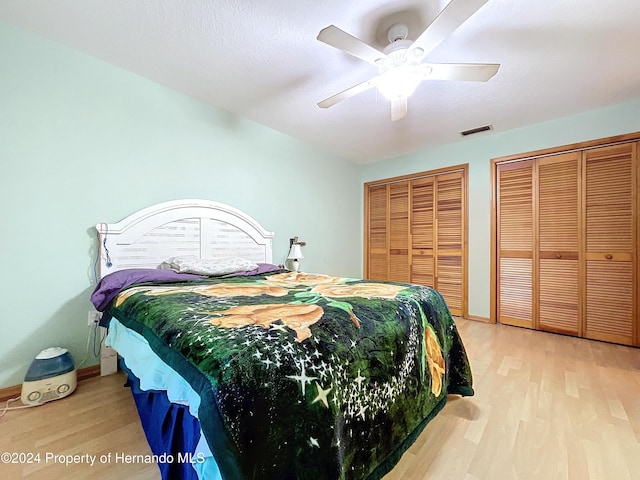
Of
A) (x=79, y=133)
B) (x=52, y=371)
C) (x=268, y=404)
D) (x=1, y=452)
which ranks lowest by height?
(x=1, y=452)

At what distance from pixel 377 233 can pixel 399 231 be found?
38cm

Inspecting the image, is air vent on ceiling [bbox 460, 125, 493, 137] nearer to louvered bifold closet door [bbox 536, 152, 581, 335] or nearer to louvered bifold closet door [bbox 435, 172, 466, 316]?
louvered bifold closet door [bbox 435, 172, 466, 316]

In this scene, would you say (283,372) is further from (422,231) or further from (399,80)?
(422,231)

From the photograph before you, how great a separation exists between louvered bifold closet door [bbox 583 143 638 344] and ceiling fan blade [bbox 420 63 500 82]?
6.67 ft

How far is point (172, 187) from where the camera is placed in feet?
7.59

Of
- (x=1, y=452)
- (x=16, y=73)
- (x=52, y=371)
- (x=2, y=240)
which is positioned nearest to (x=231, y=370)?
(x=1, y=452)

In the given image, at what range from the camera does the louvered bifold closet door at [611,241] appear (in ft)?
8.03

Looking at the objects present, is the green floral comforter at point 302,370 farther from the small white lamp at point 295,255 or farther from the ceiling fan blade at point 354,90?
the small white lamp at point 295,255

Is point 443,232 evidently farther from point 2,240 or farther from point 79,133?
point 2,240

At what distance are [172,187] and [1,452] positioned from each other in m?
1.81

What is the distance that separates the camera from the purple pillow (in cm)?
157

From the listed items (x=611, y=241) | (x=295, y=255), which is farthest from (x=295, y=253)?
(x=611, y=241)

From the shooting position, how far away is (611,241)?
253 centimetres

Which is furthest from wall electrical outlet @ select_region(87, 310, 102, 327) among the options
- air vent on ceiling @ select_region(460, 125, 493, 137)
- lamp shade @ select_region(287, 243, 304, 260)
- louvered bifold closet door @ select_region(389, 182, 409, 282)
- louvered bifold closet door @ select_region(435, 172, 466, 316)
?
air vent on ceiling @ select_region(460, 125, 493, 137)
